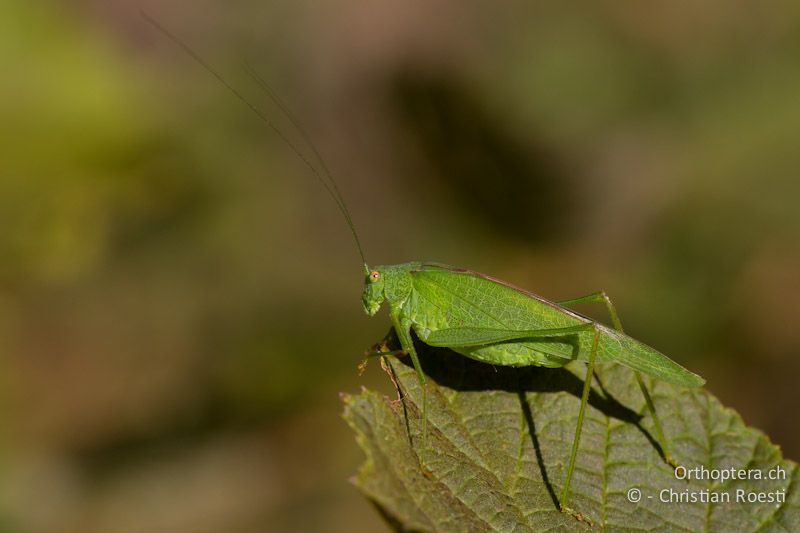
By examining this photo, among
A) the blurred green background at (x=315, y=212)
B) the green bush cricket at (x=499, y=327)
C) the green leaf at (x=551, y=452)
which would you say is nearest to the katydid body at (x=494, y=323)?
the green bush cricket at (x=499, y=327)

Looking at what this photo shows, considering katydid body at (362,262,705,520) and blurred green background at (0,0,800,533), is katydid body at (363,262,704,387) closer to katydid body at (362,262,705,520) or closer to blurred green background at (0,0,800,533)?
katydid body at (362,262,705,520)

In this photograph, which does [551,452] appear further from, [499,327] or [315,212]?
[315,212]

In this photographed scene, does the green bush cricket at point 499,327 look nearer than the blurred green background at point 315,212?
Yes

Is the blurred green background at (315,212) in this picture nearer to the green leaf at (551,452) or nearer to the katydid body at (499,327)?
the katydid body at (499,327)

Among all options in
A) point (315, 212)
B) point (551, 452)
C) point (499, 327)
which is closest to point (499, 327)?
point (499, 327)

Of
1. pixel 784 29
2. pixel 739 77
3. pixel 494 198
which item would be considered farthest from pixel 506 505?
pixel 784 29

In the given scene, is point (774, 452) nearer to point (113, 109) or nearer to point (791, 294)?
point (791, 294)

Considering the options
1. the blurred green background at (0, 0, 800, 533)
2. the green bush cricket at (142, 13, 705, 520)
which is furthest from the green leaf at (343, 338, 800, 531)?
the blurred green background at (0, 0, 800, 533)
